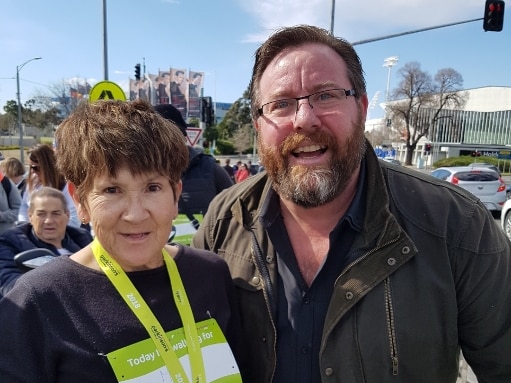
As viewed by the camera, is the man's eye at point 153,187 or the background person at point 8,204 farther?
the background person at point 8,204

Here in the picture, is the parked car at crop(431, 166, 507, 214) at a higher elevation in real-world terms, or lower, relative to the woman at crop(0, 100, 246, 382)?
lower

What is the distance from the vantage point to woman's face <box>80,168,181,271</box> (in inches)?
58.9

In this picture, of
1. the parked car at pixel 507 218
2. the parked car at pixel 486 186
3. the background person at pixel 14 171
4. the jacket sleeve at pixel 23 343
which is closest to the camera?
the jacket sleeve at pixel 23 343

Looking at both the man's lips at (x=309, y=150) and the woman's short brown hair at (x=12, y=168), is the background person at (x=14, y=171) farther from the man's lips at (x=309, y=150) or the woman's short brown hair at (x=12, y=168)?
the man's lips at (x=309, y=150)

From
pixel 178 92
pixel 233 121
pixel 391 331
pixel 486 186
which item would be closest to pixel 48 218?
pixel 391 331

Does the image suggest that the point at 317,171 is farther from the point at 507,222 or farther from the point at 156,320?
the point at 507,222

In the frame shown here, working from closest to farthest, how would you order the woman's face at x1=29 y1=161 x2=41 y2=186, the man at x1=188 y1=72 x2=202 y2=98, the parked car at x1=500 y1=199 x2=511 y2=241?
the woman's face at x1=29 y1=161 x2=41 y2=186, the parked car at x1=500 y1=199 x2=511 y2=241, the man at x1=188 y1=72 x2=202 y2=98

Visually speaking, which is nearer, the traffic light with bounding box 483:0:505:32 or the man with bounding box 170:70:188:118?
the traffic light with bounding box 483:0:505:32

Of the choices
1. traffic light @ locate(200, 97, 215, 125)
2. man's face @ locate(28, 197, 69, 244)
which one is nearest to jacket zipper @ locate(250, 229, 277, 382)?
man's face @ locate(28, 197, 69, 244)

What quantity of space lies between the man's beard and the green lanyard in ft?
2.27

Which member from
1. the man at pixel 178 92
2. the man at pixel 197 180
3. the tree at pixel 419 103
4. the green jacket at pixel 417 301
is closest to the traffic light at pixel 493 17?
the man at pixel 197 180

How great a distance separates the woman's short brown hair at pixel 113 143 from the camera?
1.48 meters

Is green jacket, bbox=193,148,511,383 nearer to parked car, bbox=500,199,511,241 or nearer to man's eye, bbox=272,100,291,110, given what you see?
man's eye, bbox=272,100,291,110

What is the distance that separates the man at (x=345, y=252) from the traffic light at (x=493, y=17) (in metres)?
13.0
